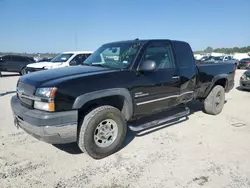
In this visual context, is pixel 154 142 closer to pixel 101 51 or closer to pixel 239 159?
pixel 239 159

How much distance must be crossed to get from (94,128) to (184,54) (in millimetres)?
2804

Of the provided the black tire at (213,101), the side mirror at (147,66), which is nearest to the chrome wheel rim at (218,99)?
the black tire at (213,101)

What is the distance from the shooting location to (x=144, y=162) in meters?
3.34

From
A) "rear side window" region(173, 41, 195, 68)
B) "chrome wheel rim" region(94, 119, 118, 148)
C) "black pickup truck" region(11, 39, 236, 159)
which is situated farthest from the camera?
"rear side window" region(173, 41, 195, 68)

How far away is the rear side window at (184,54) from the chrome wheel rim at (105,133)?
2.09m

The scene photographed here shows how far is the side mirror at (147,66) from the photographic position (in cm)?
364

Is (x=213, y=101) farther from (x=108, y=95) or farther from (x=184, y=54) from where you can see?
(x=108, y=95)

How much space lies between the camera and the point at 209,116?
5.85 metres

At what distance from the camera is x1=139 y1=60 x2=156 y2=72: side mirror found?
364cm

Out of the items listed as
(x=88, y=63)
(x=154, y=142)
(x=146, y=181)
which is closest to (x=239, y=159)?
(x=154, y=142)

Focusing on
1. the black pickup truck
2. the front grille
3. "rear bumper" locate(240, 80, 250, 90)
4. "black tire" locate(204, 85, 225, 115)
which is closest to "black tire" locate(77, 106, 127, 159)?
the black pickup truck

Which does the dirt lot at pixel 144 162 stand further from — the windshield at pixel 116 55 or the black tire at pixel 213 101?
the windshield at pixel 116 55

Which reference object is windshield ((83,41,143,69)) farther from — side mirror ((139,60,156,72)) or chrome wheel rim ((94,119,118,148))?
chrome wheel rim ((94,119,118,148))

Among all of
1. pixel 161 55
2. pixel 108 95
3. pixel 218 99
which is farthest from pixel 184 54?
pixel 108 95
